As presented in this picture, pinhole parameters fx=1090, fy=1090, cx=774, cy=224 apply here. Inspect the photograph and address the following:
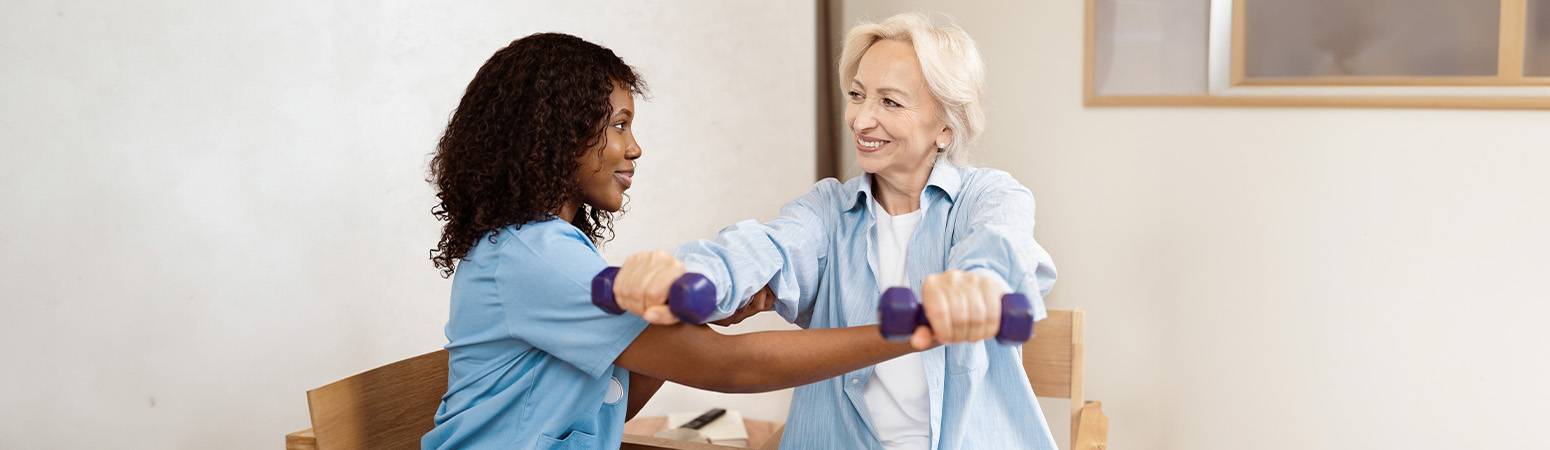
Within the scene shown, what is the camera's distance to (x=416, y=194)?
2428 millimetres

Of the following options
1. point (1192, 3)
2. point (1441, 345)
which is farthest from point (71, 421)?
point (1441, 345)

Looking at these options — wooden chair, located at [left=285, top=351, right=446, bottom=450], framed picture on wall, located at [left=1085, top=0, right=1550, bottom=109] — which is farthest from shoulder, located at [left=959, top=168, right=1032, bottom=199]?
framed picture on wall, located at [left=1085, top=0, right=1550, bottom=109]

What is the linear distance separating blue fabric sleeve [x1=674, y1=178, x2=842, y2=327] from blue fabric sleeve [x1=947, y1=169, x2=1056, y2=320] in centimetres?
24

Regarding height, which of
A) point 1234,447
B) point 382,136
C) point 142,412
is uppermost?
point 382,136

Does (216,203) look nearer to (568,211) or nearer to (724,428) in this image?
(568,211)

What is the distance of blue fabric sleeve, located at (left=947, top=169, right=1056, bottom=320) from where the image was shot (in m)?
1.34

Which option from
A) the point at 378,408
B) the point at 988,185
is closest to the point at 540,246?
the point at 378,408

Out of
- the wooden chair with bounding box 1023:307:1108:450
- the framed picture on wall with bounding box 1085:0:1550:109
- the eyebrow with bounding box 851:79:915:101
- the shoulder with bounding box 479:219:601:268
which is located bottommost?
the wooden chair with bounding box 1023:307:1108:450

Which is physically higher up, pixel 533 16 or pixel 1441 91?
pixel 533 16

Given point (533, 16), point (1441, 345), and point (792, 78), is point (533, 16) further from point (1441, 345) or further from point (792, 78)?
point (1441, 345)

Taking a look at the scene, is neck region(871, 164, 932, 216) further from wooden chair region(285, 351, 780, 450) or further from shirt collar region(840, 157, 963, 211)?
wooden chair region(285, 351, 780, 450)

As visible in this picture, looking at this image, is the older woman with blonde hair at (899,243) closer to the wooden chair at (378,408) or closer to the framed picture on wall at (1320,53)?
the wooden chair at (378,408)

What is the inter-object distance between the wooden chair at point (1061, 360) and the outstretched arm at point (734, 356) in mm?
867

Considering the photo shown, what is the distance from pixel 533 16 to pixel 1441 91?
78.5 inches
